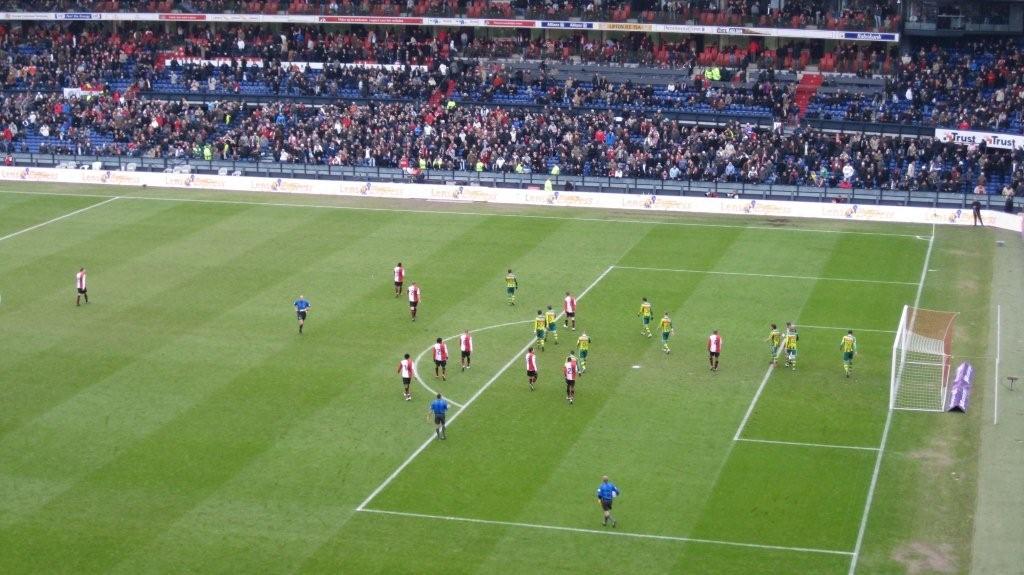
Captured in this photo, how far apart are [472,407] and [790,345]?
29.2 ft

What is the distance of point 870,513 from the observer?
2956 cm

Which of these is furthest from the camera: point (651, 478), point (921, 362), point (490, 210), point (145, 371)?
point (490, 210)

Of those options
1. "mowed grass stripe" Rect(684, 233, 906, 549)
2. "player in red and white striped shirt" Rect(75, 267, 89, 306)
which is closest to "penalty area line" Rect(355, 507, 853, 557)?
"mowed grass stripe" Rect(684, 233, 906, 549)

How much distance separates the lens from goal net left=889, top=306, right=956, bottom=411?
36125mm

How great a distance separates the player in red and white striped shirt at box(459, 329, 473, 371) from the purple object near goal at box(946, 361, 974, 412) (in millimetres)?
12497

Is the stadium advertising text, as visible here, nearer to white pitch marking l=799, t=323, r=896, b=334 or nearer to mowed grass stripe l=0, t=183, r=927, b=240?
mowed grass stripe l=0, t=183, r=927, b=240

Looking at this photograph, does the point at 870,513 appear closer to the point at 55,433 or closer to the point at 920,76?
the point at 55,433

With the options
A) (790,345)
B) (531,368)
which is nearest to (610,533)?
(531,368)

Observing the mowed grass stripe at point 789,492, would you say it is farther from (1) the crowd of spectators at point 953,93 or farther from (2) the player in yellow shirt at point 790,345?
(1) the crowd of spectators at point 953,93

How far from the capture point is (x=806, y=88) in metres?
69.4

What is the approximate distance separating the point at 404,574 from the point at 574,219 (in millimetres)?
32221

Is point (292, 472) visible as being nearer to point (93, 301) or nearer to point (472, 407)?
point (472, 407)

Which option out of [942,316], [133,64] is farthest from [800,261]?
[133,64]

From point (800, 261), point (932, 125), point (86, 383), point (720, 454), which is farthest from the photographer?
point (932, 125)
